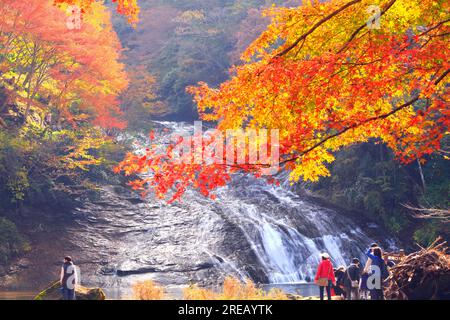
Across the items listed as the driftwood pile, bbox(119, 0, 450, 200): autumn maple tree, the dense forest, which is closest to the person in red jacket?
the driftwood pile

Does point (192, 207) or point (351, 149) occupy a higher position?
point (351, 149)

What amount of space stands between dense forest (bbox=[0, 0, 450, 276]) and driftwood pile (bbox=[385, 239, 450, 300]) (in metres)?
2.36

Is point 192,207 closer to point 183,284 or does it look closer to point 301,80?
point 183,284

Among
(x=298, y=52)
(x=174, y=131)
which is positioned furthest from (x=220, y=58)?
(x=298, y=52)

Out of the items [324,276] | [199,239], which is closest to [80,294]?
[324,276]

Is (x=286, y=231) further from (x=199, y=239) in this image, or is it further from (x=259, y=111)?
(x=259, y=111)

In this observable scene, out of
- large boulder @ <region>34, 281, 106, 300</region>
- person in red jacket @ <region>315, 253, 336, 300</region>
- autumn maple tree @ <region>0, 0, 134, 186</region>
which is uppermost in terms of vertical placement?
autumn maple tree @ <region>0, 0, 134, 186</region>

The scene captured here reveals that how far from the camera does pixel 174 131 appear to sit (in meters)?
38.7

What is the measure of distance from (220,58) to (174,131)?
28.9 feet

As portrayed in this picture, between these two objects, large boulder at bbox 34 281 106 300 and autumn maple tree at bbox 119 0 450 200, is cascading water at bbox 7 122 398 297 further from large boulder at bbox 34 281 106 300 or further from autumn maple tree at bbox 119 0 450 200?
autumn maple tree at bbox 119 0 450 200

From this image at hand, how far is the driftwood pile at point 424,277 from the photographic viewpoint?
41.5 ft

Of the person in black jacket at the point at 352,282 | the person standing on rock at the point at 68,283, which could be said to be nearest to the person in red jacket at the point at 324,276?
the person in black jacket at the point at 352,282

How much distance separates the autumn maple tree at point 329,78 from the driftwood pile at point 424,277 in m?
3.26

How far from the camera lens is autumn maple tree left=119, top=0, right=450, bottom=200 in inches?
412
